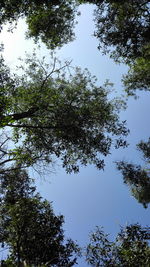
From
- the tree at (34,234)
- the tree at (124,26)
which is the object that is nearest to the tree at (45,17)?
the tree at (124,26)

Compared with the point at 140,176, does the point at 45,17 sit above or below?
above

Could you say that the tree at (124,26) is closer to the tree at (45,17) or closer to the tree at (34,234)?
the tree at (45,17)

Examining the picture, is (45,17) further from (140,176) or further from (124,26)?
(140,176)

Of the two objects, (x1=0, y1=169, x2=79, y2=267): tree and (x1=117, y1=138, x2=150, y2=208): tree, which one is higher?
(x1=117, y1=138, x2=150, y2=208): tree

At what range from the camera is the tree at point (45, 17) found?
1645 cm

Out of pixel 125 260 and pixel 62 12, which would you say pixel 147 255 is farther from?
pixel 62 12

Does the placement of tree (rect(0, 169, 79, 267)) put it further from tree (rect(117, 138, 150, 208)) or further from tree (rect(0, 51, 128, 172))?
tree (rect(117, 138, 150, 208))

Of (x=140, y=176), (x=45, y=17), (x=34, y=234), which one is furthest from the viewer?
(x=140, y=176)

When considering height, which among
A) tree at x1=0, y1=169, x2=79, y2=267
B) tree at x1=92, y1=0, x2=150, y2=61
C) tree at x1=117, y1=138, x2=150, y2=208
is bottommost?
tree at x1=0, y1=169, x2=79, y2=267

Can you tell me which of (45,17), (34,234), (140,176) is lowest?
(34,234)

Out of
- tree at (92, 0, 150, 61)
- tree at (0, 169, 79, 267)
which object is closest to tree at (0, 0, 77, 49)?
tree at (92, 0, 150, 61)

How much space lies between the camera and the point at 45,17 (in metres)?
19.1

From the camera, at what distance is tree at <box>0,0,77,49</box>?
16453 millimetres

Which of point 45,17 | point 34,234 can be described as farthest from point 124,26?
point 34,234
